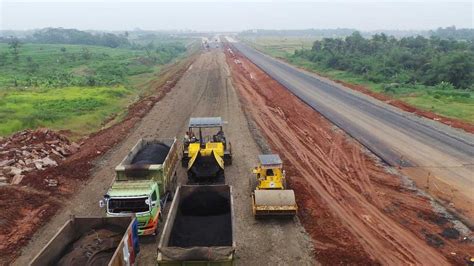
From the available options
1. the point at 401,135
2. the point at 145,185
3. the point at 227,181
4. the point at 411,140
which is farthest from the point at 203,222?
the point at 401,135

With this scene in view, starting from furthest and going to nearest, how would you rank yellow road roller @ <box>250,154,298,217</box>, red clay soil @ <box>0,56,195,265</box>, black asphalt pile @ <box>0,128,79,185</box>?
black asphalt pile @ <box>0,128,79,185</box> < yellow road roller @ <box>250,154,298,217</box> < red clay soil @ <box>0,56,195,265</box>

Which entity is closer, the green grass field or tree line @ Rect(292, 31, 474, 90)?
the green grass field

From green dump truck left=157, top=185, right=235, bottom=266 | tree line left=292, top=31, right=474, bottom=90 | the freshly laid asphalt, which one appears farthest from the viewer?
tree line left=292, top=31, right=474, bottom=90

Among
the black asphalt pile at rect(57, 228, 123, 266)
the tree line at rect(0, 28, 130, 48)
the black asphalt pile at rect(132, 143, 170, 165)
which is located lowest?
the tree line at rect(0, 28, 130, 48)

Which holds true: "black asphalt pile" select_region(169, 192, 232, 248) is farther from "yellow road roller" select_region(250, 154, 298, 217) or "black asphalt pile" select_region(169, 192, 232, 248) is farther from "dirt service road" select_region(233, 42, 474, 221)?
"dirt service road" select_region(233, 42, 474, 221)

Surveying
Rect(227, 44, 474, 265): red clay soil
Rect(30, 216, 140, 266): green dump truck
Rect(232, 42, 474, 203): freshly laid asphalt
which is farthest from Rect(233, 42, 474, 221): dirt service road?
Rect(30, 216, 140, 266): green dump truck

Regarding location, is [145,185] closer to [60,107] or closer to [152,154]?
[152,154]

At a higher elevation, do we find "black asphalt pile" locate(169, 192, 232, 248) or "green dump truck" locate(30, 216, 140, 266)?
"green dump truck" locate(30, 216, 140, 266)

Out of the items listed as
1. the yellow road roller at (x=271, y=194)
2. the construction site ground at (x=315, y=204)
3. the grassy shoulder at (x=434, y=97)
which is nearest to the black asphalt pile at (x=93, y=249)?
the construction site ground at (x=315, y=204)
